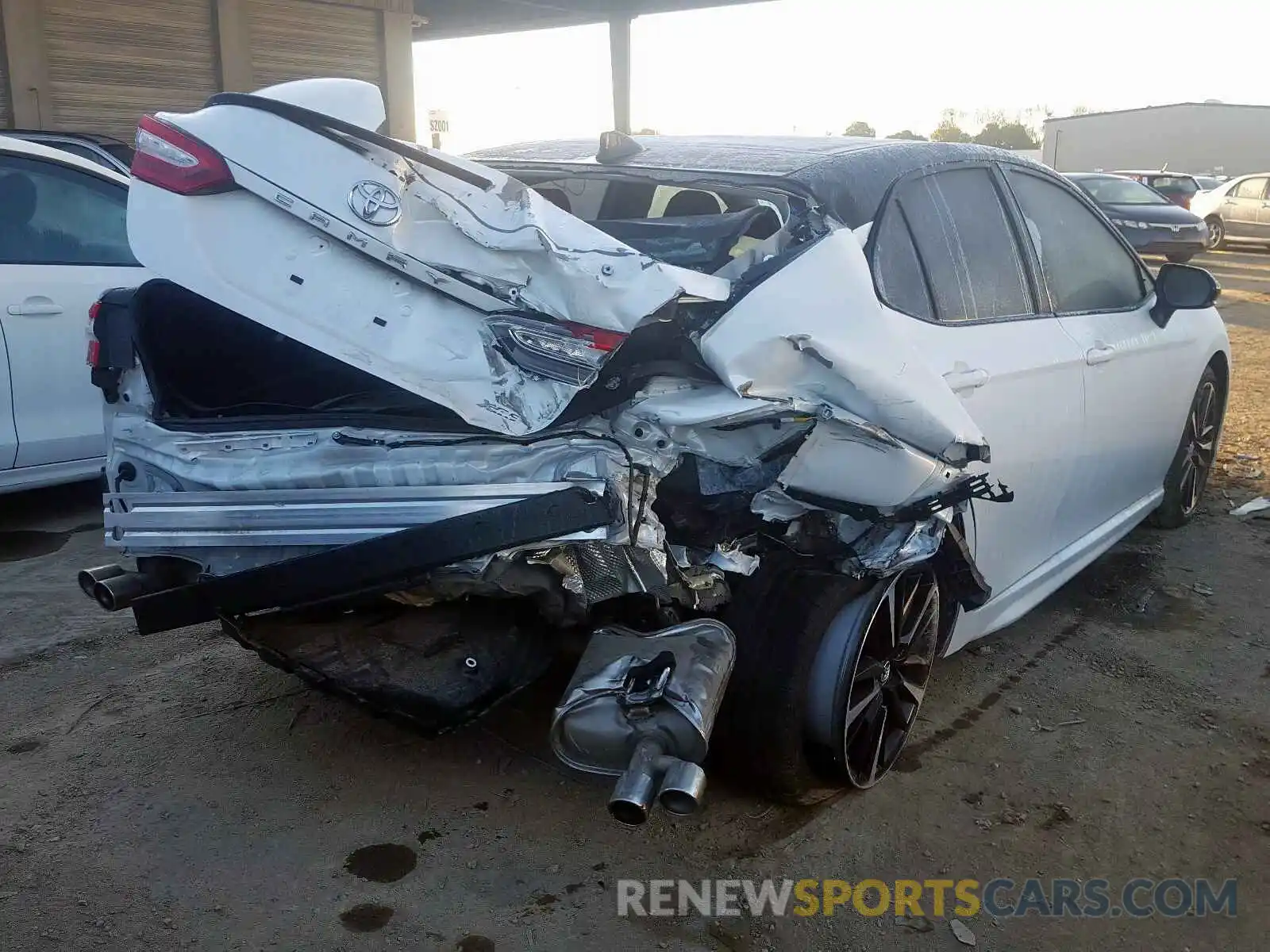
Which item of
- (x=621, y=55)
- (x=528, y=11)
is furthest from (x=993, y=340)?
(x=528, y=11)

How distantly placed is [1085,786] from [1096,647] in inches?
40.9

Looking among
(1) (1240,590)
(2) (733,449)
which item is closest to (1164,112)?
(1) (1240,590)

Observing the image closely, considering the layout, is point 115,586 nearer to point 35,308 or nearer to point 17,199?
point 35,308

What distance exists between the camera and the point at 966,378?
9.94ft

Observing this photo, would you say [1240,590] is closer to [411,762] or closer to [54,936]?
[411,762]

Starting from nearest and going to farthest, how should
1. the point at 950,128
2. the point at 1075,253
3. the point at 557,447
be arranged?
the point at 557,447, the point at 1075,253, the point at 950,128

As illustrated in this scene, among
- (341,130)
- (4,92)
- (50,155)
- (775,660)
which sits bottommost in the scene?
(775,660)

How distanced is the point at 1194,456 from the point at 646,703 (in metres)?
3.80

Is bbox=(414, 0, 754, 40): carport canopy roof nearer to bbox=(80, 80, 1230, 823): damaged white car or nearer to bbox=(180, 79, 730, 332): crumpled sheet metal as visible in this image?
bbox=(80, 80, 1230, 823): damaged white car

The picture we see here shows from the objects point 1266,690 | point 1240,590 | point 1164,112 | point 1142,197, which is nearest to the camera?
point 1266,690

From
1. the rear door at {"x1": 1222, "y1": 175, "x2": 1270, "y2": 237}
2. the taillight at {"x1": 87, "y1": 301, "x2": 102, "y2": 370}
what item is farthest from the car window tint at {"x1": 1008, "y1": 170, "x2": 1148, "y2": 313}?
the rear door at {"x1": 1222, "y1": 175, "x2": 1270, "y2": 237}

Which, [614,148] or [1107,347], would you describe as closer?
[614,148]

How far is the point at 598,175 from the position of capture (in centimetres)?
346

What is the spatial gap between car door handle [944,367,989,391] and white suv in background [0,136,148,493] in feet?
11.6
